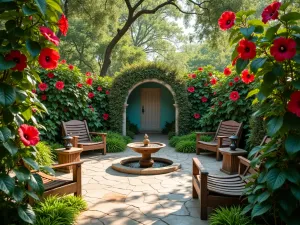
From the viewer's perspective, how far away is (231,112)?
7.01 m

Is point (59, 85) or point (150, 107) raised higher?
point (59, 85)

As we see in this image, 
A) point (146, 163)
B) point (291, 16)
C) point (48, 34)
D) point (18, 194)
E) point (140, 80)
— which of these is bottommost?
point (146, 163)

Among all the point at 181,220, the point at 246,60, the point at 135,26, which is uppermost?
the point at 135,26

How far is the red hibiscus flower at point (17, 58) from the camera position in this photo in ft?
6.23

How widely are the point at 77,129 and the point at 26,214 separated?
5.01 m

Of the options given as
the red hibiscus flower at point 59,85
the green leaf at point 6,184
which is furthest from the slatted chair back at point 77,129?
the green leaf at point 6,184

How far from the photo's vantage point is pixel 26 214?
2.17 meters

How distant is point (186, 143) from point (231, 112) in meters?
1.56

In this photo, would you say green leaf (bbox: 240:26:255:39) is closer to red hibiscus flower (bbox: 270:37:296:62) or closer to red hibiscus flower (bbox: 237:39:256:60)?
red hibiscus flower (bbox: 237:39:256:60)

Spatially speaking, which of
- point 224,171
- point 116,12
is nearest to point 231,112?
point 224,171

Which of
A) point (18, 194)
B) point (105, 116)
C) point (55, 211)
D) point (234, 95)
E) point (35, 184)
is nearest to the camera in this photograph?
point (18, 194)

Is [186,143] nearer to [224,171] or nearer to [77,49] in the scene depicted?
[224,171]

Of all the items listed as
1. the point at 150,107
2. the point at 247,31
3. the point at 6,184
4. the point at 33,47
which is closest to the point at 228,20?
the point at 247,31

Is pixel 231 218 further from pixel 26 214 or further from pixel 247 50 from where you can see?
pixel 26 214
